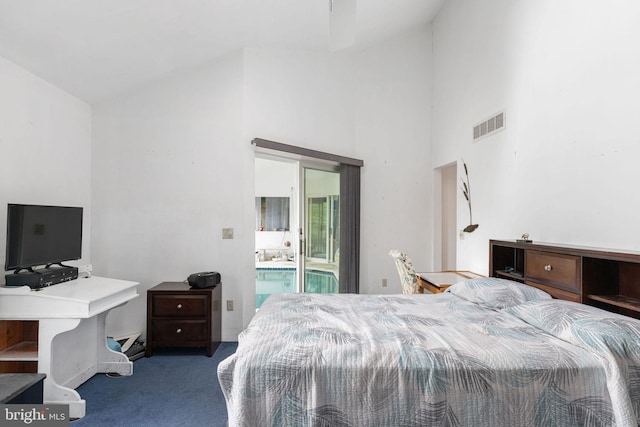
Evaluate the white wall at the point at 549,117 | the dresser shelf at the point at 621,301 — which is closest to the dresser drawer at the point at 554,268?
the dresser shelf at the point at 621,301

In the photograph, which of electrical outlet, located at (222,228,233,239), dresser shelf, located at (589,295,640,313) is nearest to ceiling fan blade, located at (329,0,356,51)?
dresser shelf, located at (589,295,640,313)

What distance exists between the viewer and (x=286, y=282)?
6664 millimetres

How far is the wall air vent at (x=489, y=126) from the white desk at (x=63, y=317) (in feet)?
11.0

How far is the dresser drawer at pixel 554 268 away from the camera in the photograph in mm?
1912

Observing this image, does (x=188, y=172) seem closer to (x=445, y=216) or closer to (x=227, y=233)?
(x=227, y=233)

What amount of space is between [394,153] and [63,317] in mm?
3687

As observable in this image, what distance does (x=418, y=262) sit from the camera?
4480mm

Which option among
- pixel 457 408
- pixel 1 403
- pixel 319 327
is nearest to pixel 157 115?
pixel 1 403

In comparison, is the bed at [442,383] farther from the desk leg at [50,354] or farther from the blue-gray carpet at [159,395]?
the desk leg at [50,354]

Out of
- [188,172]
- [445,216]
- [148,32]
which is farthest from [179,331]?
[445,216]

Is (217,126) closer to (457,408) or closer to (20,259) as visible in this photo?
(20,259)

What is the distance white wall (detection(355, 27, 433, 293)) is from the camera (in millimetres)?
4367

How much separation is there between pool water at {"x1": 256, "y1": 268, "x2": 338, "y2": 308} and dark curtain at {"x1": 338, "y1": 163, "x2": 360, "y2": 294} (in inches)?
8.7

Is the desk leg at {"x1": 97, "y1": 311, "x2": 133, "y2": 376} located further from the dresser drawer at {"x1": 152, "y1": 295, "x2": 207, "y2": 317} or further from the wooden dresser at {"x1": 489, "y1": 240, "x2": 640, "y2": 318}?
the wooden dresser at {"x1": 489, "y1": 240, "x2": 640, "y2": 318}
